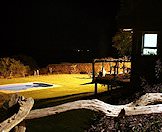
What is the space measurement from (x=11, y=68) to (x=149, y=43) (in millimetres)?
11938

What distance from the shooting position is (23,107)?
4617mm

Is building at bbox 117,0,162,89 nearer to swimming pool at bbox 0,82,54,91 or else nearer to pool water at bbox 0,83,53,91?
swimming pool at bbox 0,82,54,91

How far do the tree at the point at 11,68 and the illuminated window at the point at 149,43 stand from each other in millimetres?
11523

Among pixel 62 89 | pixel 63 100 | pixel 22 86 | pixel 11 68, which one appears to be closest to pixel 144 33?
pixel 63 100

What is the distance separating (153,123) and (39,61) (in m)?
25.8

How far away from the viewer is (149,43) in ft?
52.7

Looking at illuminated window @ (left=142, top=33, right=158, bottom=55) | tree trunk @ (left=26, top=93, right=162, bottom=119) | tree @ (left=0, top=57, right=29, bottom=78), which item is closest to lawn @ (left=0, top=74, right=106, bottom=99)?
tree @ (left=0, top=57, right=29, bottom=78)

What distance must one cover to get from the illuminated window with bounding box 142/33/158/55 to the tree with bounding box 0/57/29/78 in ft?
37.8

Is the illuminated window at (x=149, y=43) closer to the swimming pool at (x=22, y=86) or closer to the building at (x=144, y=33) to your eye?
the building at (x=144, y=33)

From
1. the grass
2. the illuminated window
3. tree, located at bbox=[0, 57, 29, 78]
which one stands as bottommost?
the grass

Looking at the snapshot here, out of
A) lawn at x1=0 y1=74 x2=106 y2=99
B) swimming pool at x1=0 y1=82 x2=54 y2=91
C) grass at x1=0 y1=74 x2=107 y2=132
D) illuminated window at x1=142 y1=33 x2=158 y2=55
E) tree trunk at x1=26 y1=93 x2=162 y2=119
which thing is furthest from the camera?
swimming pool at x1=0 y1=82 x2=54 y2=91

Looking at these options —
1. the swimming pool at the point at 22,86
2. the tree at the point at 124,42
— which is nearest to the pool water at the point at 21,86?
the swimming pool at the point at 22,86

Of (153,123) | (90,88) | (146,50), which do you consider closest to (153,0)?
(146,50)

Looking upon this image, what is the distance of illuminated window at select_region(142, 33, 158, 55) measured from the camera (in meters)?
15.8
